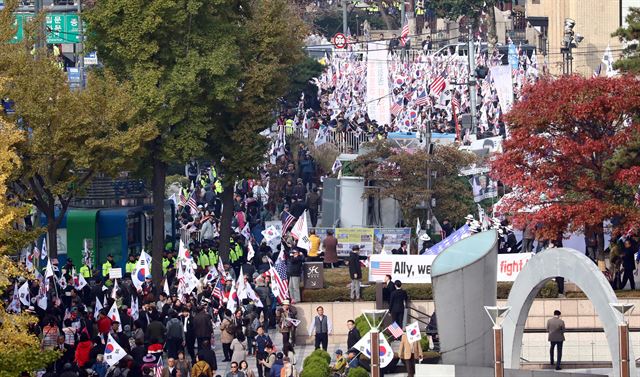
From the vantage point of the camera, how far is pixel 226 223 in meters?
50.4

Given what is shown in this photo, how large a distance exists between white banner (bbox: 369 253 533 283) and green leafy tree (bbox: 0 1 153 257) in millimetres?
6758

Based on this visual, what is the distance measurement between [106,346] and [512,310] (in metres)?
7.36

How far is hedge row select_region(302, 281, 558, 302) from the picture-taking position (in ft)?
136

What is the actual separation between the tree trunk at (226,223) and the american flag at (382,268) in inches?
284

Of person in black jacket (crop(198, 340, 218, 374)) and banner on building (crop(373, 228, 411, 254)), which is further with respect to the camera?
banner on building (crop(373, 228, 411, 254))

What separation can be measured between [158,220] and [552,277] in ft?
62.4

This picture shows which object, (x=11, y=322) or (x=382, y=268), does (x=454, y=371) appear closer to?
(x=11, y=322)

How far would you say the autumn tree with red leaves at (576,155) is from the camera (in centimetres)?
4178

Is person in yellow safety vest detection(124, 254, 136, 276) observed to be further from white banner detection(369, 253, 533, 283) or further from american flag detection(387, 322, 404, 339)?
american flag detection(387, 322, 404, 339)

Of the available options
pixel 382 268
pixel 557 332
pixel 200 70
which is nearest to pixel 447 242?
pixel 382 268

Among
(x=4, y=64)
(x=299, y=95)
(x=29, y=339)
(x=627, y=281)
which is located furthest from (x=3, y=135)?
(x=299, y=95)

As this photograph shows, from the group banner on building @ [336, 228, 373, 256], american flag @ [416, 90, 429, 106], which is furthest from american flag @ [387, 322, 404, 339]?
american flag @ [416, 90, 429, 106]

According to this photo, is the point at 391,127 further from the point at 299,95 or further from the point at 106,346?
the point at 106,346

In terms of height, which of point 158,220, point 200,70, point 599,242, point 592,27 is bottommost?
point 599,242
